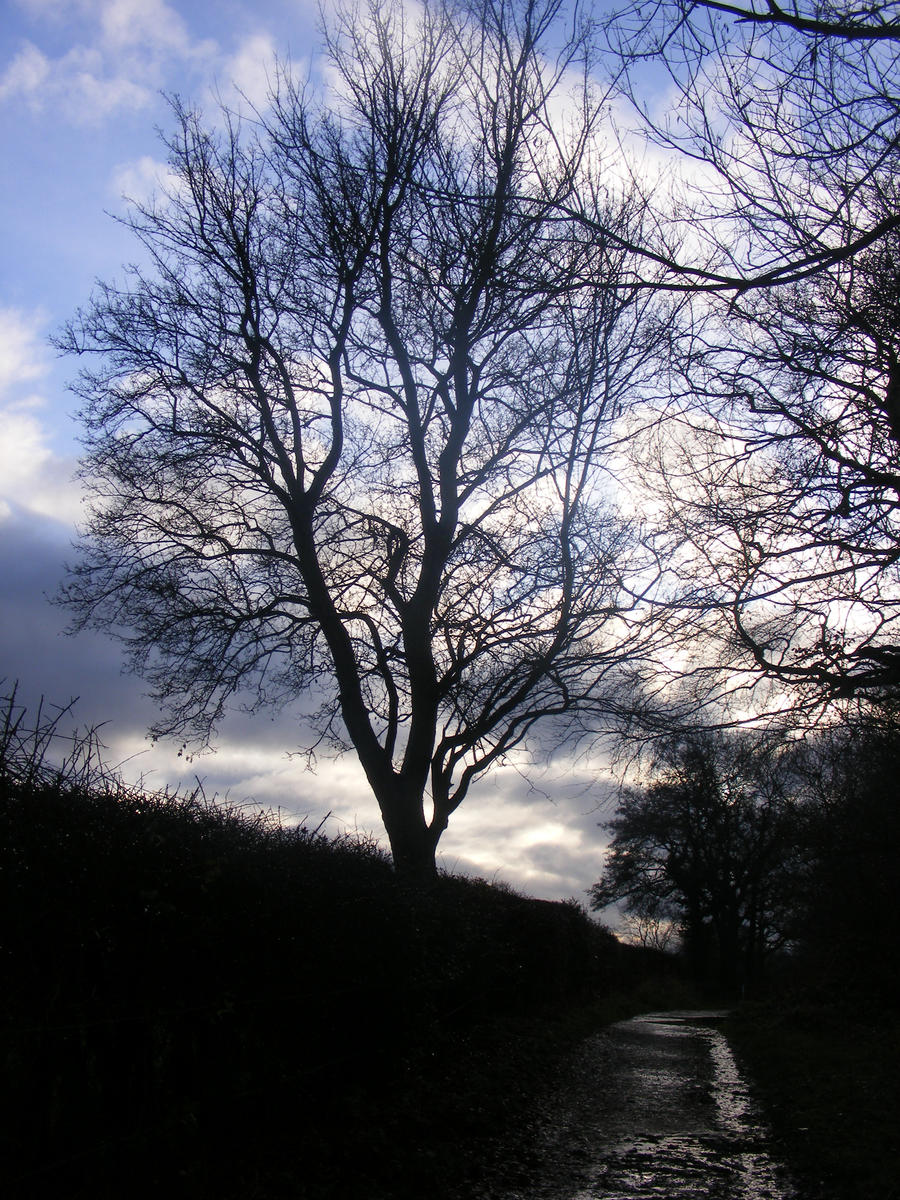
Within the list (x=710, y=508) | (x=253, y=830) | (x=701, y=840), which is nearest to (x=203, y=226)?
(x=710, y=508)

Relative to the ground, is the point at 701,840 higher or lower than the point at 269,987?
higher

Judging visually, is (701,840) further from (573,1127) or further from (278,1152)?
(278,1152)

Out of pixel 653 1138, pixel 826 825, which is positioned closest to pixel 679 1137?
pixel 653 1138

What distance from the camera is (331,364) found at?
12914mm

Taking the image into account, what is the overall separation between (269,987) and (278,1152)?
853 millimetres

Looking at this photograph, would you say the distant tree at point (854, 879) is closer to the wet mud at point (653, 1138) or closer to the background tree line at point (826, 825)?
the background tree line at point (826, 825)

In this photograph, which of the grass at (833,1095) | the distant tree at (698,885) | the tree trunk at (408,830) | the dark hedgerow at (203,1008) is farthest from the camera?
the distant tree at (698,885)

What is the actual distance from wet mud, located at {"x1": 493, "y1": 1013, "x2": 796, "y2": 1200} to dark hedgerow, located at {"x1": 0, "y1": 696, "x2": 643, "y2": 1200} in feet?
2.11

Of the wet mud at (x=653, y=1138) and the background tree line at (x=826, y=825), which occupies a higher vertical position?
the background tree line at (x=826, y=825)

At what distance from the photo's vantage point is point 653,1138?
6641 millimetres

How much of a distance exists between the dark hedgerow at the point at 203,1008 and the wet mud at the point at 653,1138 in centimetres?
64

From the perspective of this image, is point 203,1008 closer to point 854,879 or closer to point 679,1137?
point 679,1137

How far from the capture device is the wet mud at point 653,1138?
5293 mm

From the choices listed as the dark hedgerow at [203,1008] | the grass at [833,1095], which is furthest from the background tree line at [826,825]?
the dark hedgerow at [203,1008]
